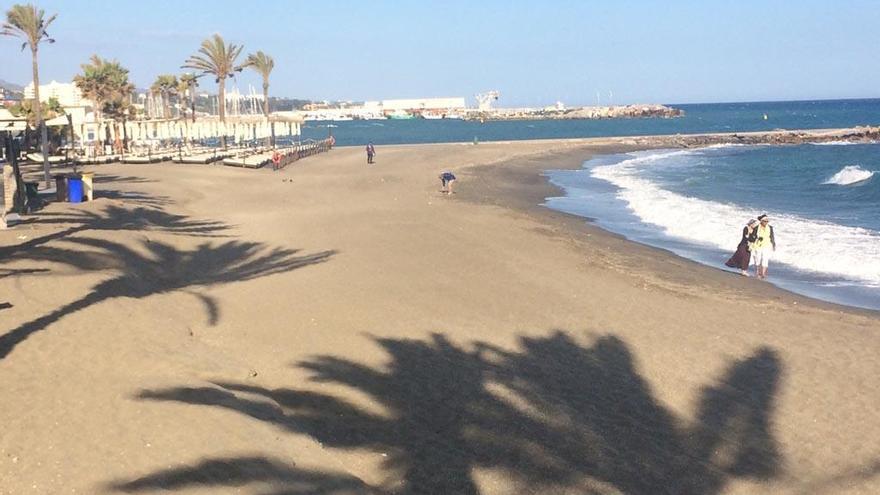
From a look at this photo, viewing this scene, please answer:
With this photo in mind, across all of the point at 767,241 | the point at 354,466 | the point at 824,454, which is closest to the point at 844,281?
the point at 767,241

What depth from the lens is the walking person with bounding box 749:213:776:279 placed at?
1667cm

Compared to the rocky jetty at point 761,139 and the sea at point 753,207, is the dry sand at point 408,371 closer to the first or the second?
the sea at point 753,207

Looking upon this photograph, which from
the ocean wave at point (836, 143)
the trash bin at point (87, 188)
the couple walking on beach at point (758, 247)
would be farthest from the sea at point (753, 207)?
the ocean wave at point (836, 143)

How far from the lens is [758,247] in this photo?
16797mm

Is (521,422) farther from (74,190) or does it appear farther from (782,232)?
(782,232)

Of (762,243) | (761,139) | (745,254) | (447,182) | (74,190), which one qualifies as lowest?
(745,254)

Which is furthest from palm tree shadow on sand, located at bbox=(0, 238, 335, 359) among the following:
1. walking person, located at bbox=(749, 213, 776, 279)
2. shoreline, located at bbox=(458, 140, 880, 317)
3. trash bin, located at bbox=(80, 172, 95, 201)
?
walking person, located at bbox=(749, 213, 776, 279)

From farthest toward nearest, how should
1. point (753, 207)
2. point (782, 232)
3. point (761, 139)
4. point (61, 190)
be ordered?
point (761, 139) → point (753, 207) → point (782, 232) → point (61, 190)

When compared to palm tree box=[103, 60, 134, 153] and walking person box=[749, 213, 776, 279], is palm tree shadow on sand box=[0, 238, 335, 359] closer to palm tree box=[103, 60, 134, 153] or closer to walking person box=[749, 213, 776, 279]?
walking person box=[749, 213, 776, 279]

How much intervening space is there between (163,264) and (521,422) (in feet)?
31.5

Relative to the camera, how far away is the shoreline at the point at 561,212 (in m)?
15.1

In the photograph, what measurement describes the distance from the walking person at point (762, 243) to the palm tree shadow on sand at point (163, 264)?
9.27m

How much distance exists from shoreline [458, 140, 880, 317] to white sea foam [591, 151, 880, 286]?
232 cm

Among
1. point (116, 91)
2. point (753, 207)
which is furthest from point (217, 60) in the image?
point (753, 207)
